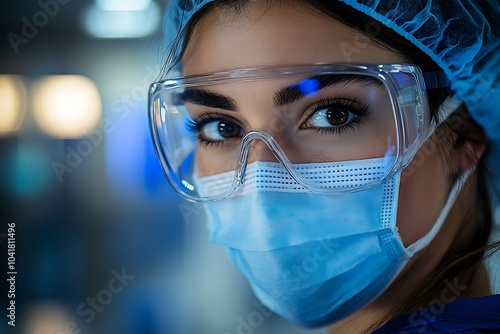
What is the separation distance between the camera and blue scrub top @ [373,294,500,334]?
33.1 inches

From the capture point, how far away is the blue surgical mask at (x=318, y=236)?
3.58 feet

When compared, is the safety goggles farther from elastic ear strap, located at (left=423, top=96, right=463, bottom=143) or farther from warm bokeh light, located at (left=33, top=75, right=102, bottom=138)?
warm bokeh light, located at (left=33, top=75, right=102, bottom=138)

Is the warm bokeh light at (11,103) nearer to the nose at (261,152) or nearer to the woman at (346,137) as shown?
the woman at (346,137)

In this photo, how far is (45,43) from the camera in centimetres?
162

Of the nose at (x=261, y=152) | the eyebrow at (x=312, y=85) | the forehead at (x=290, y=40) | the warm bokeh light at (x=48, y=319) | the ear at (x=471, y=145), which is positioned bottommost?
the warm bokeh light at (x=48, y=319)

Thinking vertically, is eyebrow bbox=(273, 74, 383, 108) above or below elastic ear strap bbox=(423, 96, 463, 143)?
above

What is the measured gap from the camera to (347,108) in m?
1.11

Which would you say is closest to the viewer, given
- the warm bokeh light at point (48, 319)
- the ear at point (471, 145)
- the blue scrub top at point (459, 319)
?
the blue scrub top at point (459, 319)

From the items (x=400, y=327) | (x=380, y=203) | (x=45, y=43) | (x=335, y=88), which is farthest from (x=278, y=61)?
(x=45, y=43)

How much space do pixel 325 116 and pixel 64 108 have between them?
0.82m

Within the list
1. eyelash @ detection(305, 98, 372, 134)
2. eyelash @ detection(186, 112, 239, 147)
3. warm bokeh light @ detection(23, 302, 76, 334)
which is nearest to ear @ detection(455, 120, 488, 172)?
eyelash @ detection(305, 98, 372, 134)

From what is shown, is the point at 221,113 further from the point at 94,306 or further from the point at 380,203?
the point at 94,306

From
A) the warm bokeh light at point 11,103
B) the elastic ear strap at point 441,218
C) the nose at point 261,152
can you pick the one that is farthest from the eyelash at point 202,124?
the warm bokeh light at point 11,103

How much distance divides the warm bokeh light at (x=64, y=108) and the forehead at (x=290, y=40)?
2.01 feet
